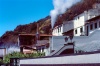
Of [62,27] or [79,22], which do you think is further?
[62,27]

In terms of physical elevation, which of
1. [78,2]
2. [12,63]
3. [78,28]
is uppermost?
[78,2]

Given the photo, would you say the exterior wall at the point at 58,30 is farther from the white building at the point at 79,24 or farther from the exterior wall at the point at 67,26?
the exterior wall at the point at 67,26

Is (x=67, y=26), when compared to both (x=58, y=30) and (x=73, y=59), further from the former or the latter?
(x=73, y=59)

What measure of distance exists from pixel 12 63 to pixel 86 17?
91.8 feet

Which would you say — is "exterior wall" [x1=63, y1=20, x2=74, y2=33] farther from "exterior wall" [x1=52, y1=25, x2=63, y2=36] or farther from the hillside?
the hillside

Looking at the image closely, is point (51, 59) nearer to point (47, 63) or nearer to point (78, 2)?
point (47, 63)

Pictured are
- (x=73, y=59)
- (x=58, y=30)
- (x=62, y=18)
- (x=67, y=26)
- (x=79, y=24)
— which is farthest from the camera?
(x=62, y=18)

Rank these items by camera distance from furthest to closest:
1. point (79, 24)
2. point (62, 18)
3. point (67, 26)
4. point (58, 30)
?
point (62, 18) < point (58, 30) < point (67, 26) < point (79, 24)

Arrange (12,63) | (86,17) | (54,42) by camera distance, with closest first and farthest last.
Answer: (12,63) → (54,42) → (86,17)

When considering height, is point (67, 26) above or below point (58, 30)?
above

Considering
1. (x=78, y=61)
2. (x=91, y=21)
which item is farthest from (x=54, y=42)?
(x=78, y=61)

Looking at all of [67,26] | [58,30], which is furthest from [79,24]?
[58,30]

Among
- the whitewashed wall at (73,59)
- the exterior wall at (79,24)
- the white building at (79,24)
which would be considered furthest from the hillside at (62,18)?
the whitewashed wall at (73,59)

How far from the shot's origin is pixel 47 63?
2548cm
